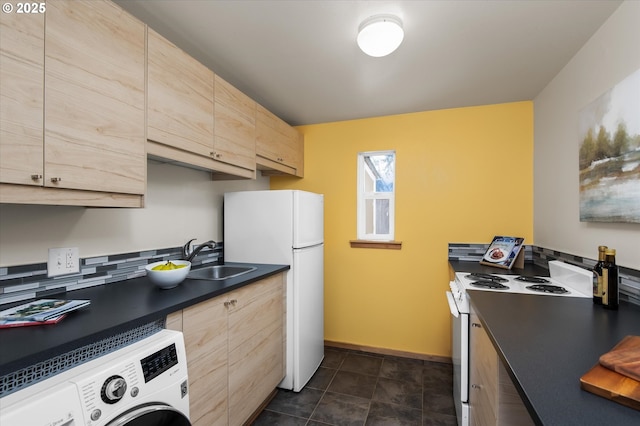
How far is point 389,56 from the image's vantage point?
1.84 meters

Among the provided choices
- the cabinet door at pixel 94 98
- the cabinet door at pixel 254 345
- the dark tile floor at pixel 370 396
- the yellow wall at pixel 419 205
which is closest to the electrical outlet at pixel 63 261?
the cabinet door at pixel 94 98

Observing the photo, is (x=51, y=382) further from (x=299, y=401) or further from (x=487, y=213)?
(x=487, y=213)

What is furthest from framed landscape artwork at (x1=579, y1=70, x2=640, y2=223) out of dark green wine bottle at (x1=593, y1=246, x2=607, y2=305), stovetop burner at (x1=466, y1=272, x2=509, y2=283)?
stovetop burner at (x1=466, y1=272, x2=509, y2=283)

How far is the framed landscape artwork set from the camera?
1.27m

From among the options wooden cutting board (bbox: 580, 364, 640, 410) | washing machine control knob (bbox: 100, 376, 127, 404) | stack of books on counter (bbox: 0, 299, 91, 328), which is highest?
stack of books on counter (bbox: 0, 299, 91, 328)

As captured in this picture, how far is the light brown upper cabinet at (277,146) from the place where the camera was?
2285 millimetres

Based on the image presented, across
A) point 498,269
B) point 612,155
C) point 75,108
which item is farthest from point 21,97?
point 498,269

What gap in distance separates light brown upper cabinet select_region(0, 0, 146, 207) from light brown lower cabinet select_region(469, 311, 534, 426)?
1.67 metres

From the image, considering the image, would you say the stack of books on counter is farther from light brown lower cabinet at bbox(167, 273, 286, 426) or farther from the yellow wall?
the yellow wall

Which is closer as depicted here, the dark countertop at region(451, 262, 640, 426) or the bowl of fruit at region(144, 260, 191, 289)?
the dark countertop at region(451, 262, 640, 426)

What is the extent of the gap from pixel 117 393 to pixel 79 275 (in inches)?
34.1

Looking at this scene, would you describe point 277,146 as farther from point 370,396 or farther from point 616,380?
point 616,380

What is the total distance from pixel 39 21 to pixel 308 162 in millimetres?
2314

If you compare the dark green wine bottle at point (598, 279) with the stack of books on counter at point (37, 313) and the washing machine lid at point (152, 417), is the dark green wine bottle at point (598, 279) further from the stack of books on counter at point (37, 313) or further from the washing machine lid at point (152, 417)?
the stack of books on counter at point (37, 313)
